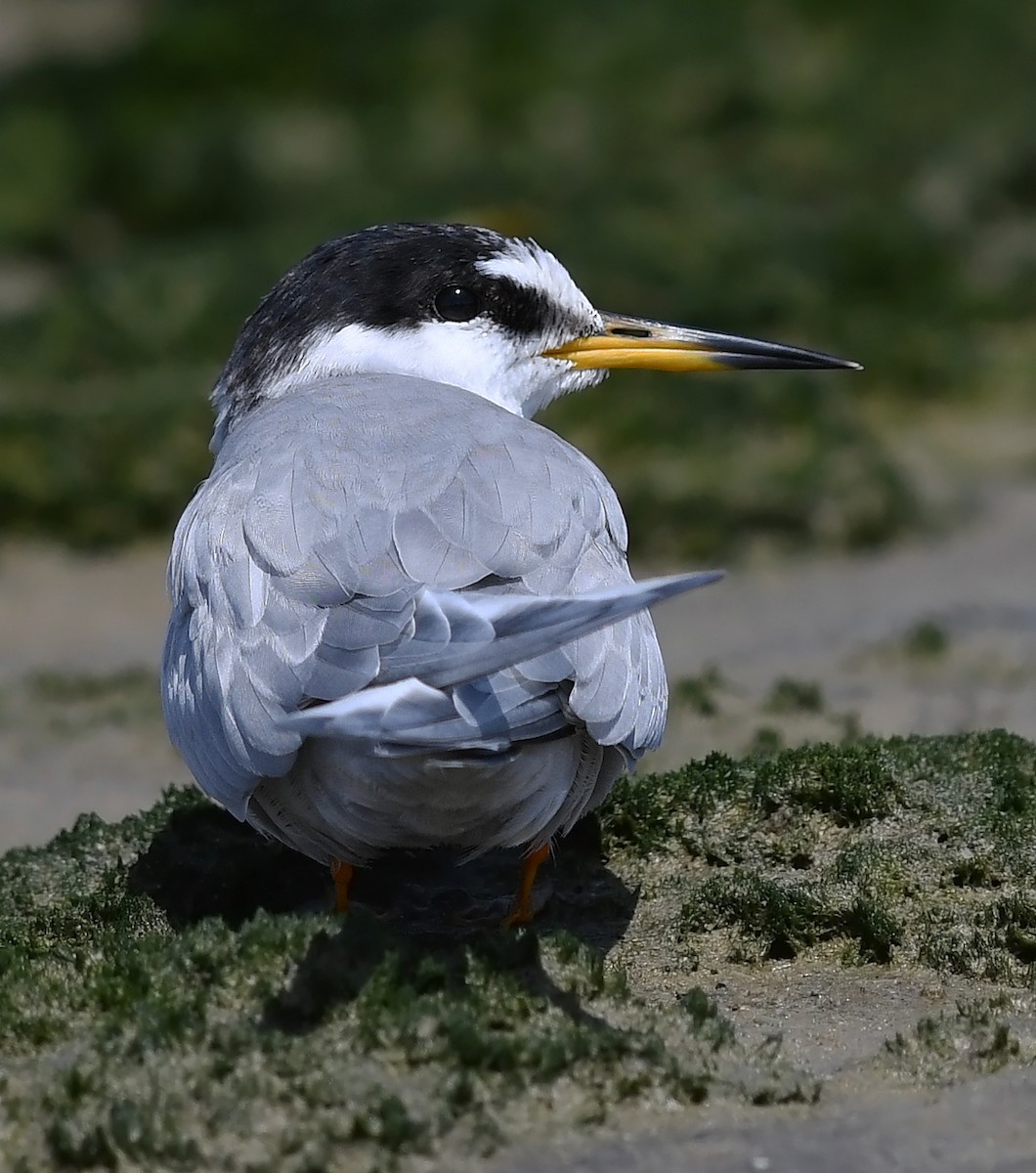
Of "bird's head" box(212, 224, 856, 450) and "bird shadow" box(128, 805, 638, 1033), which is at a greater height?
"bird's head" box(212, 224, 856, 450)

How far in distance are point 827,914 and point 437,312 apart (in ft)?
7.50

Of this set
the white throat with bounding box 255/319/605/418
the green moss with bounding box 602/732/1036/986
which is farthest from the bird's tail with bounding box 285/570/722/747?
the white throat with bounding box 255/319/605/418

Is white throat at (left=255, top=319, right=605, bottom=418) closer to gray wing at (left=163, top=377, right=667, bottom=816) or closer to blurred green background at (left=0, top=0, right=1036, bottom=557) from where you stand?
gray wing at (left=163, top=377, right=667, bottom=816)

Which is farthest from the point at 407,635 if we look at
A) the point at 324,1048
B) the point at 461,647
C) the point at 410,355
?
the point at 410,355

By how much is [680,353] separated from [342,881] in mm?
2166

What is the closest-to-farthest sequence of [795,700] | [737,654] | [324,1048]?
[324,1048] → [795,700] → [737,654]

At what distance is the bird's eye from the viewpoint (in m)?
5.98

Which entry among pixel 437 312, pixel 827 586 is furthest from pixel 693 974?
pixel 827 586

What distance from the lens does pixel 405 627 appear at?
4.18 metres

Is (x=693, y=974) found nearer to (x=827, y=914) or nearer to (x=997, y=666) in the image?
(x=827, y=914)

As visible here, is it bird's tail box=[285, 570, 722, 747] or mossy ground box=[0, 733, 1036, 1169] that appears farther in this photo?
mossy ground box=[0, 733, 1036, 1169]

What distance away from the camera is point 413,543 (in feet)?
14.9

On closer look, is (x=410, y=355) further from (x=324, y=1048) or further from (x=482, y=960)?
(x=324, y=1048)

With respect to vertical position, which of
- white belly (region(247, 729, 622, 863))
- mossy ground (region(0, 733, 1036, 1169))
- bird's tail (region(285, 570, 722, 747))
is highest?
bird's tail (region(285, 570, 722, 747))
